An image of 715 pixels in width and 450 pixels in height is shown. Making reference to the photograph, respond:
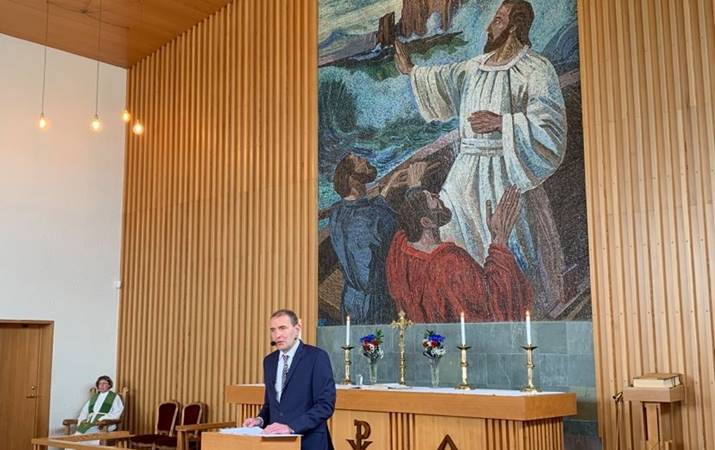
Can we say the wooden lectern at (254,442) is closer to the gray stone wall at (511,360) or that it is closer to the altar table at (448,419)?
the altar table at (448,419)

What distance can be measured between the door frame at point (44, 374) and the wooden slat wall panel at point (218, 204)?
1135 mm

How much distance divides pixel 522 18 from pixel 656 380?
409 cm

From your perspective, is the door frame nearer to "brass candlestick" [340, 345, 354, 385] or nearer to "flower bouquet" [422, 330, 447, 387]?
"brass candlestick" [340, 345, 354, 385]

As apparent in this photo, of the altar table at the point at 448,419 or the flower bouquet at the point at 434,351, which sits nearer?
the altar table at the point at 448,419

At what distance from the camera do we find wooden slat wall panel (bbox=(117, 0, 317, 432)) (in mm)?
10547

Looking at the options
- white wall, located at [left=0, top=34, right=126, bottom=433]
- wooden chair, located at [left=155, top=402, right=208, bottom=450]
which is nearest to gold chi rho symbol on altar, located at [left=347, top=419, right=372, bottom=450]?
wooden chair, located at [left=155, top=402, right=208, bottom=450]

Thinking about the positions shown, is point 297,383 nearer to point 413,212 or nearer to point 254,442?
point 254,442

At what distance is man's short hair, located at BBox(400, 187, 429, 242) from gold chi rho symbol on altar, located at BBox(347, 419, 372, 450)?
2.31 m

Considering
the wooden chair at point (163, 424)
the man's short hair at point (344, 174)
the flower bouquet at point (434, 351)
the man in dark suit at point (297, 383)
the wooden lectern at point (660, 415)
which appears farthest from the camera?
the wooden chair at point (163, 424)

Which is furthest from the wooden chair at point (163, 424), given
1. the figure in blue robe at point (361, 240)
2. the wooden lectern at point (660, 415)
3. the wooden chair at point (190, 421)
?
the wooden lectern at point (660, 415)

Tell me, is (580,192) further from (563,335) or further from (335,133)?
(335,133)

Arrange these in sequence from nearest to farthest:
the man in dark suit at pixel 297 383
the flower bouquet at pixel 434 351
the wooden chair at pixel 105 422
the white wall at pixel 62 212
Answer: the man in dark suit at pixel 297 383
the flower bouquet at pixel 434 351
the wooden chair at pixel 105 422
the white wall at pixel 62 212

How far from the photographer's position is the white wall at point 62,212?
12180mm

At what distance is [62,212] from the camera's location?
41.8 ft
